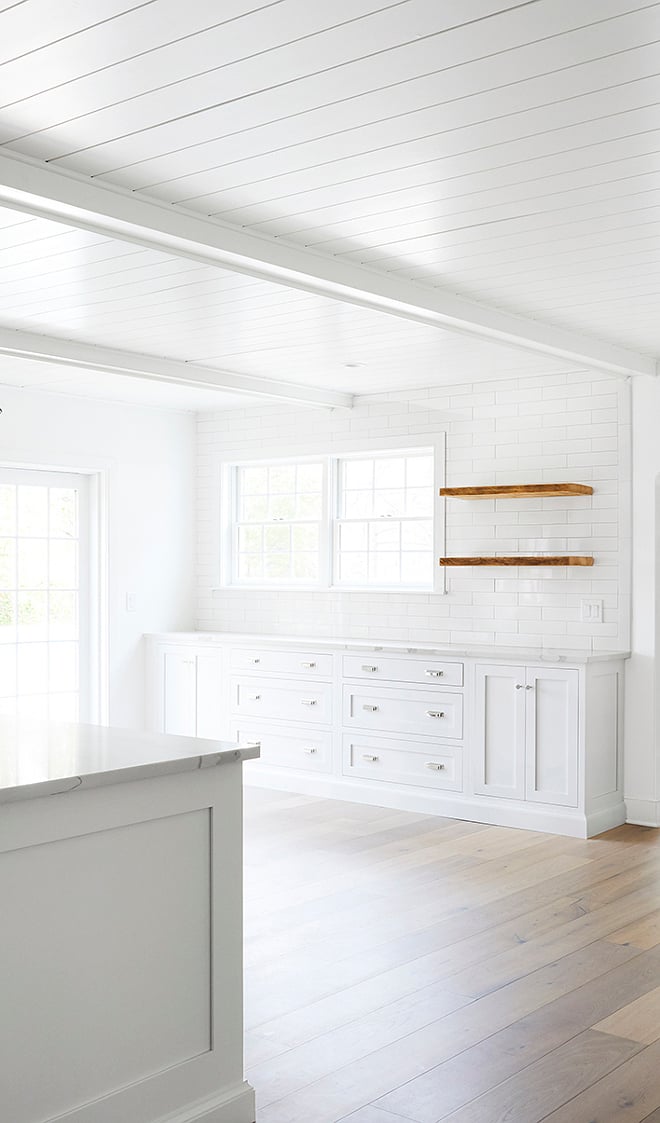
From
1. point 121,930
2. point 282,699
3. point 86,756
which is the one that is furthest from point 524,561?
point 121,930

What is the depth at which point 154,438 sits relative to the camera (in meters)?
7.94

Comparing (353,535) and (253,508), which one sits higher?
(253,508)

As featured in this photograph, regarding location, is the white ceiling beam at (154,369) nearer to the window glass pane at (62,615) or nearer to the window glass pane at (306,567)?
the window glass pane at (306,567)

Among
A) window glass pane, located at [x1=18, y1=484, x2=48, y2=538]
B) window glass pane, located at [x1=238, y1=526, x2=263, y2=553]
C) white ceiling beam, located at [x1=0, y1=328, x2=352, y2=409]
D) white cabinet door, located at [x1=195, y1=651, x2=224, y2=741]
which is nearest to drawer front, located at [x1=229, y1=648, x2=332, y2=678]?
white cabinet door, located at [x1=195, y1=651, x2=224, y2=741]

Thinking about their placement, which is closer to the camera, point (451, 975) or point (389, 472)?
point (451, 975)

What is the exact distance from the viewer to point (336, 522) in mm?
7660

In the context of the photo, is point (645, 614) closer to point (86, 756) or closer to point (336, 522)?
point (336, 522)

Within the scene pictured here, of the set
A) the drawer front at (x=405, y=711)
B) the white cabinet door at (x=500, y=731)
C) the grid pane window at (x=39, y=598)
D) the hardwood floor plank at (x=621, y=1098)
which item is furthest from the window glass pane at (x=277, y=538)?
the hardwood floor plank at (x=621, y=1098)

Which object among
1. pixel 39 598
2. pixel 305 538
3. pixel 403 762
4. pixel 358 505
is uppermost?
pixel 358 505

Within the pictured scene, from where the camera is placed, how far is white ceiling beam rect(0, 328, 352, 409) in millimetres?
5555

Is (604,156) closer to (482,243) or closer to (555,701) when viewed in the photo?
(482,243)

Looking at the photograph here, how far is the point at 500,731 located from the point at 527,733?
17 centimetres

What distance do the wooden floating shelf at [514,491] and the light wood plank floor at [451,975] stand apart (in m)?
1.86

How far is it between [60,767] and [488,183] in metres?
2.09
